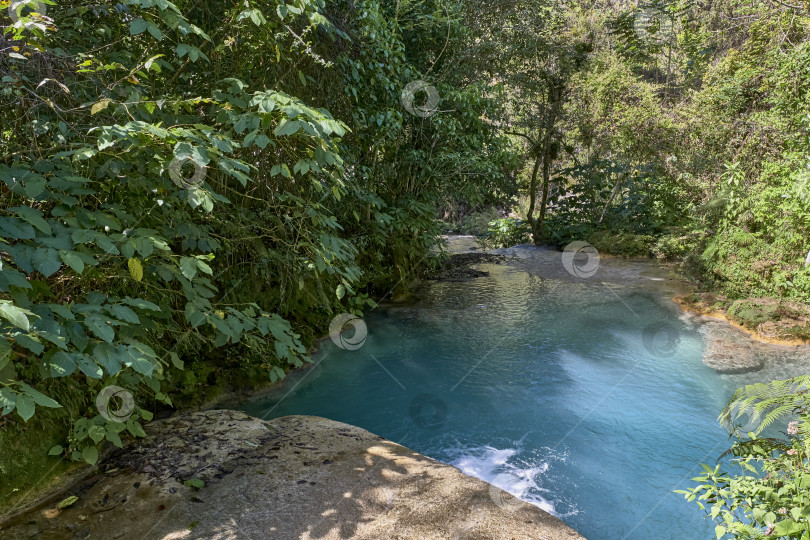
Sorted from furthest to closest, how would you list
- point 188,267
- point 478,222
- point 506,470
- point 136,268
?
point 478,222, point 506,470, point 136,268, point 188,267

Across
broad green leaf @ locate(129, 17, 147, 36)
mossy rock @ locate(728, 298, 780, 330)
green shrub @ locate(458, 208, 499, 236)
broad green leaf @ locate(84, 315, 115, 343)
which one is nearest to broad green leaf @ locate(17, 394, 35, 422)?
broad green leaf @ locate(84, 315, 115, 343)

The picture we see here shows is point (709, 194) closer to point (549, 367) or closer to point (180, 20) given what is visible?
point (549, 367)

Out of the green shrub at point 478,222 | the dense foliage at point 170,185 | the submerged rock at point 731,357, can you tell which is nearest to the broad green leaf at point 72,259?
the dense foliage at point 170,185

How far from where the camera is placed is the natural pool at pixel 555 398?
3.87m

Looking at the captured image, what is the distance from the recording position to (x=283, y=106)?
8.57ft

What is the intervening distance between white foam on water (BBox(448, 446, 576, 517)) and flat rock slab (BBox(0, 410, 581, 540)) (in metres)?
0.71

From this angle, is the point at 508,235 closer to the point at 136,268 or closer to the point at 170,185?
the point at 170,185

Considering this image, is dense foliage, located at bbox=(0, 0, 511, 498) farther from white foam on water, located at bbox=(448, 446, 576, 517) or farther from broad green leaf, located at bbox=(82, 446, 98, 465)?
white foam on water, located at bbox=(448, 446, 576, 517)

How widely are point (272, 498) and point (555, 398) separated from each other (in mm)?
3517

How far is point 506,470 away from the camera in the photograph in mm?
4062

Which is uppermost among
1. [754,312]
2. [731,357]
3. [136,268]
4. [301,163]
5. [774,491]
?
[301,163]

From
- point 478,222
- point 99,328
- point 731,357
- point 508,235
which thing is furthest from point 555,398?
point 478,222

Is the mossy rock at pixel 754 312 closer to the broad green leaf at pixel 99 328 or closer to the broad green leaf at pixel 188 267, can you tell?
the broad green leaf at pixel 188 267

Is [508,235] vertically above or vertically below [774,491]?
below
